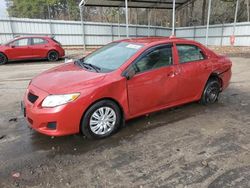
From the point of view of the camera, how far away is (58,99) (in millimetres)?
3559

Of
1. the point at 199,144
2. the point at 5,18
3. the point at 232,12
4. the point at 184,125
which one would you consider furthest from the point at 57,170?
the point at 232,12

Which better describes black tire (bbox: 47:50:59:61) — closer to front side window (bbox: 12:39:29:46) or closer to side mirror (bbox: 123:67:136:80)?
front side window (bbox: 12:39:29:46)

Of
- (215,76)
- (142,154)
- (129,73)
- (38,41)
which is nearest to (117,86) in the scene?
(129,73)

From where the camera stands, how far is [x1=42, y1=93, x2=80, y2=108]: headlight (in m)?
3.55

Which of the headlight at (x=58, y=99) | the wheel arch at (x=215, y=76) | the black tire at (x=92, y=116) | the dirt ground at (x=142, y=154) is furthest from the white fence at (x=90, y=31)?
the black tire at (x=92, y=116)

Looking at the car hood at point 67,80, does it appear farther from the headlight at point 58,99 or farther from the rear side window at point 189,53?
the rear side window at point 189,53

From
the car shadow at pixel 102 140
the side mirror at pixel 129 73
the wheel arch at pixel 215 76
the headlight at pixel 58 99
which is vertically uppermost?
the side mirror at pixel 129 73

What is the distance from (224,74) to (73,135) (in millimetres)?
3824

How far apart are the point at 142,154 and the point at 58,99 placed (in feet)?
4.80

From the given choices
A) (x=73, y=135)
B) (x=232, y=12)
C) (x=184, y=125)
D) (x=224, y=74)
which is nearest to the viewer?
(x=73, y=135)

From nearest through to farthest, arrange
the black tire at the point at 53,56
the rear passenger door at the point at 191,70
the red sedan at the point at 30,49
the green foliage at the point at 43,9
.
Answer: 1. the rear passenger door at the point at 191,70
2. the red sedan at the point at 30,49
3. the black tire at the point at 53,56
4. the green foliage at the point at 43,9

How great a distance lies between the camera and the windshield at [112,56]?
4301 millimetres

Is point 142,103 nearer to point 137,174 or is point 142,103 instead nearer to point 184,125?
point 184,125

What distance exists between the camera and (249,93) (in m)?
6.62
